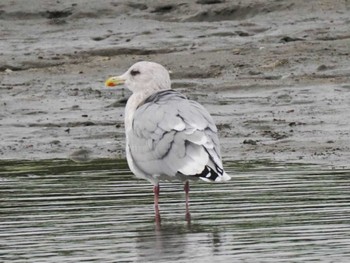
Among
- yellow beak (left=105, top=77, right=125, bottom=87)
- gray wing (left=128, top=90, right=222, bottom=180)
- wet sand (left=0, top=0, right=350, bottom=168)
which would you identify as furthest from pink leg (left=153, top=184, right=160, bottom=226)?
wet sand (left=0, top=0, right=350, bottom=168)

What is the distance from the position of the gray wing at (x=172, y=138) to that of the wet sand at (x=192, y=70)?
2657 mm

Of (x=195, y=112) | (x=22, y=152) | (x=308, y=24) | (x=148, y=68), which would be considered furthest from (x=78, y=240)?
(x=308, y=24)

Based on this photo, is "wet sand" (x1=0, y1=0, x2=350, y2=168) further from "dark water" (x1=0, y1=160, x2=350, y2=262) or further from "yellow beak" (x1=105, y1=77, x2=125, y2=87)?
"yellow beak" (x1=105, y1=77, x2=125, y2=87)

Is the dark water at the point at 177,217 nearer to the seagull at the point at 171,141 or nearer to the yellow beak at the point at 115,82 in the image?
the seagull at the point at 171,141

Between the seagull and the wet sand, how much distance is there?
259cm

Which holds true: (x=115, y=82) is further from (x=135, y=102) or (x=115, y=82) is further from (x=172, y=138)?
(x=172, y=138)

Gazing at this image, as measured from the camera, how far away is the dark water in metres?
7.79

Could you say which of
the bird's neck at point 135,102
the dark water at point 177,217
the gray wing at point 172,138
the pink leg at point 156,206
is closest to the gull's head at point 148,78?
the bird's neck at point 135,102

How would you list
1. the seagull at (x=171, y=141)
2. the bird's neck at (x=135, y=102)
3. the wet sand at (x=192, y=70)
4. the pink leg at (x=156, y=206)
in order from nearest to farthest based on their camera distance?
the seagull at (x=171, y=141)
the pink leg at (x=156, y=206)
the bird's neck at (x=135, y=102)
the wet sand at (x=192, y=70)

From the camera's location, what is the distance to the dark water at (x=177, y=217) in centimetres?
779

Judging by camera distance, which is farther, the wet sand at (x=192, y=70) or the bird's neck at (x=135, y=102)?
the wet sand at (x=192, y=70)

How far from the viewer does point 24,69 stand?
751 inches

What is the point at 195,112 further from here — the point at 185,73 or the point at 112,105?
the point at 185,73

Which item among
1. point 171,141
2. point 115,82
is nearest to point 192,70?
point 115,82
